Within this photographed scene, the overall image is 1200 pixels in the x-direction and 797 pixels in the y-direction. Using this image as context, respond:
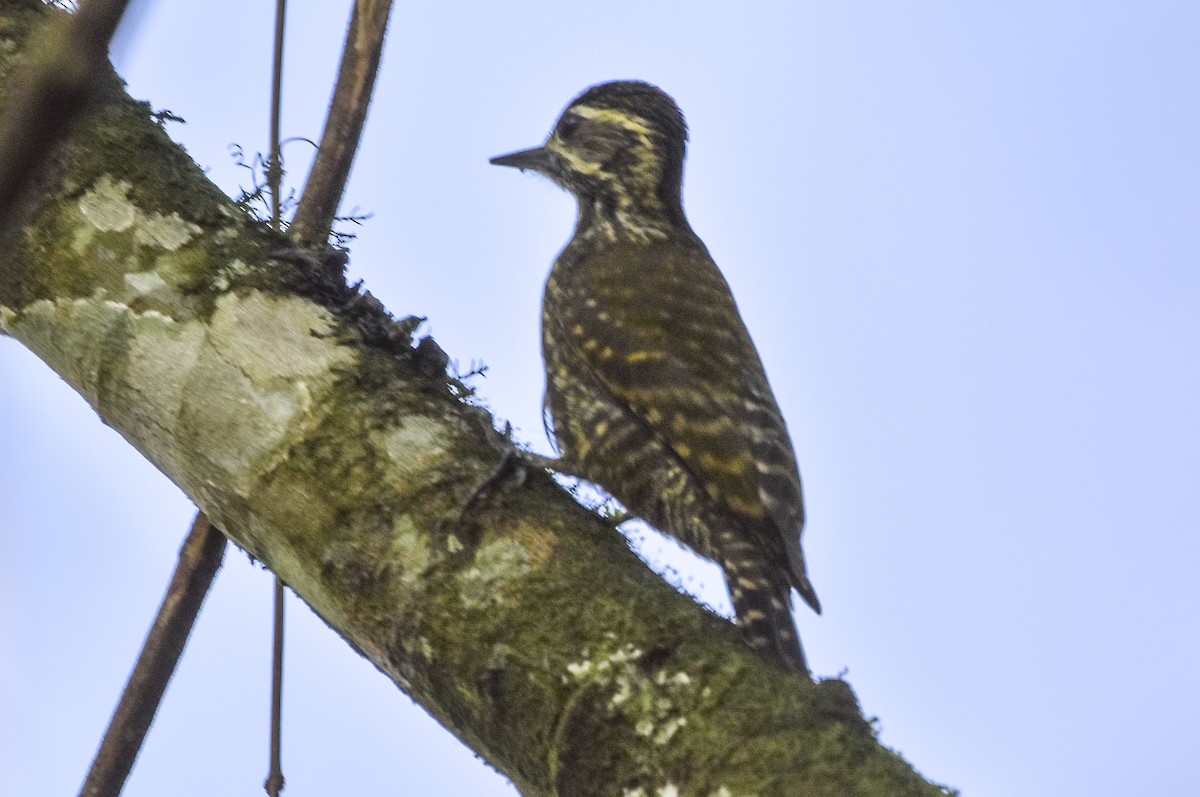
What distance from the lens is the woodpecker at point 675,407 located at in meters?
3.31

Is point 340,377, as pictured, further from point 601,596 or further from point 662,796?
point 662,796

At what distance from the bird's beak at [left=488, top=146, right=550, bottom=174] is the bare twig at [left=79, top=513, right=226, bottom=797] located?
231 cm

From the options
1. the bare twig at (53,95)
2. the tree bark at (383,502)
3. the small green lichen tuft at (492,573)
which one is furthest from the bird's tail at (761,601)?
the bare twig at (53,95)

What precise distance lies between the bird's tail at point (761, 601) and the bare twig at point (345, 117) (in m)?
1.26

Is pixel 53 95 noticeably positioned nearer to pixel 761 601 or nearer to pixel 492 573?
pixel 492 573

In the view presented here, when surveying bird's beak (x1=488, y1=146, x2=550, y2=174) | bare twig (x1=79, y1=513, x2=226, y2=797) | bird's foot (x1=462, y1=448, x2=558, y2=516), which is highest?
bird's beak (x1=488, y1=146, x2=550, y2=174)

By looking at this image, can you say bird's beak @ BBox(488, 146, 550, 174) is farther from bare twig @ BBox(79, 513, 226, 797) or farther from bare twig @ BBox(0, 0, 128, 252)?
bare twig @ BBox(0, 0, 128, 252)

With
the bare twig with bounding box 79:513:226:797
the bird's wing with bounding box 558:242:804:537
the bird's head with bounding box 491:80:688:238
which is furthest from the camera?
the bird's head with bounding box 491:80:688:238

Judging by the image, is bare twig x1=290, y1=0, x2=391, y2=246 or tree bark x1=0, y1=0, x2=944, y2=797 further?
bare twig x1=290, y1=0, x2=391, y2=246

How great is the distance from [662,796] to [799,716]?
0.83ft

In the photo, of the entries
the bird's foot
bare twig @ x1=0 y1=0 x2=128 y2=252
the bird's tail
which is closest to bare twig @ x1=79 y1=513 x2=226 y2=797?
the bird's foot

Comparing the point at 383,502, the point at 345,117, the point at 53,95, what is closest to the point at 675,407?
the point at 345,117

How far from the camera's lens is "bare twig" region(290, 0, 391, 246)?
318 centimetres

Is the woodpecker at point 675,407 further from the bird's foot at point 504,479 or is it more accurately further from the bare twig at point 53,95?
the bare twig at point 53,95
